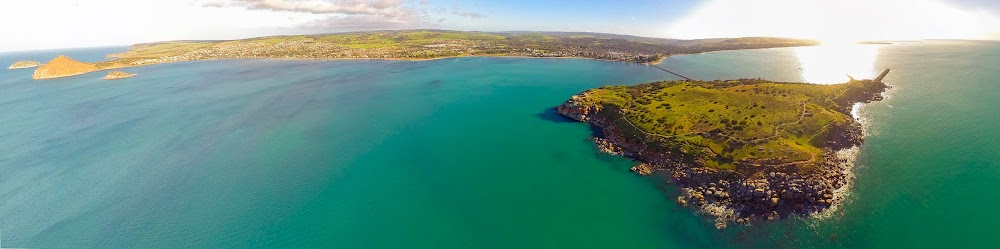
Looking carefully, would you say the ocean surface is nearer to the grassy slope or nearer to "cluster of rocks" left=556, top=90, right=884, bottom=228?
"cluster of rocks" left=556, top=90, right=884, bottom=228

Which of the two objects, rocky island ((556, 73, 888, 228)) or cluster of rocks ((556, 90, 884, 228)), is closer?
cluster of rocks ((556, 90, 884, 228))

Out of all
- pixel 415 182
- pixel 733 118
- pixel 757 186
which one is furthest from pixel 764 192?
pixel 415 182

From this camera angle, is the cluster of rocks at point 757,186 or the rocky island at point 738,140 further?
the rocky island at point 738,140

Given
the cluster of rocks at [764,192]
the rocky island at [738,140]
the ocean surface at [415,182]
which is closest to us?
the ocean surface at [415,182]

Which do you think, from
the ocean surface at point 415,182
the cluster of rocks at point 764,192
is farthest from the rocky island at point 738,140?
the ocean surface at point 415,182

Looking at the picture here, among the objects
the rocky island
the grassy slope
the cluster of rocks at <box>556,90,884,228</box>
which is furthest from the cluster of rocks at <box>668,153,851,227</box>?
the grassy slope

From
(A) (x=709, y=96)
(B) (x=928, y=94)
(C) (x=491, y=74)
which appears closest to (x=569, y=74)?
(C) (x=491, y=74)

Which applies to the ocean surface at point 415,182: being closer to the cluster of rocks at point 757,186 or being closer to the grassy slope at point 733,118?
the cluster of rocks at point 757,186
